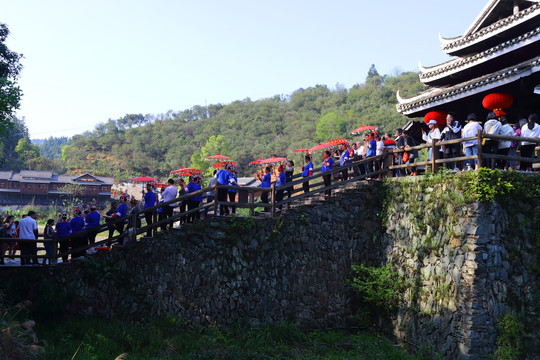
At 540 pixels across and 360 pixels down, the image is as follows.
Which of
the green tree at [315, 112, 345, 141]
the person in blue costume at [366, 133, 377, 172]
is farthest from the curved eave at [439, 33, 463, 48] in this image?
the green tree at [315, 112, 345, 141]

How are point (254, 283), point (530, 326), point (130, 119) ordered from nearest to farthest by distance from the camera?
point (530, 326) → point (254, 283) → point (130, 119)

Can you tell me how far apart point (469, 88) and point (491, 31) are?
2.58m

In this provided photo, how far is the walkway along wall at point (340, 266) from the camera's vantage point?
10578mm

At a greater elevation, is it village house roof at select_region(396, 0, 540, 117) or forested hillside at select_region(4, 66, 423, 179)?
forested hillside at select_region(4, 66, 423, 179)

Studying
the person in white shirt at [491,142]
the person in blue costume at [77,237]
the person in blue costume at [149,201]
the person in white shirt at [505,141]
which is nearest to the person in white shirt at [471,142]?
the person in white shirt at [491,142]

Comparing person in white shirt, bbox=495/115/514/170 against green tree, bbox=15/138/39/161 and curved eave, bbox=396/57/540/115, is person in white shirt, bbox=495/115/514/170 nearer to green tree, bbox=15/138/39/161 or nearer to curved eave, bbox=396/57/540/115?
curved eave, bbox=396/57/540/115

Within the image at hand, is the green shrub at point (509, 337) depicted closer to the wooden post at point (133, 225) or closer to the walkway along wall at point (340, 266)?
the walkway along wall at point (340, 266)

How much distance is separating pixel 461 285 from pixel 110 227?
9.07 meters

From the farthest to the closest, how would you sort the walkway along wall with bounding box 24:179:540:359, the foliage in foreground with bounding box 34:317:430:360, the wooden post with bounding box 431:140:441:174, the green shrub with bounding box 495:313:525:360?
the wooden post with bounding box 431:140:441:174
the walkway along wall with bounding box 24:179:540:359
the foliage in foreground with bounding box 34:317:430:360
the green shrub with bounding box 495:313:525:360

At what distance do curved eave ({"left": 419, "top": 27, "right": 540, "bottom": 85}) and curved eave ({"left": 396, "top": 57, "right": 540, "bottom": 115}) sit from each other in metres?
0.64

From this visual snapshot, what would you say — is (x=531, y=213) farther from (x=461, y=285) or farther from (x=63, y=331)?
(x=63, y=331)

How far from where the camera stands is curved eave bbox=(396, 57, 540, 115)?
12055 mm

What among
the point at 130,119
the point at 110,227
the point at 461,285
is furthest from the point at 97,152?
the point at 461,285

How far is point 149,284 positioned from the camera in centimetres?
1180
